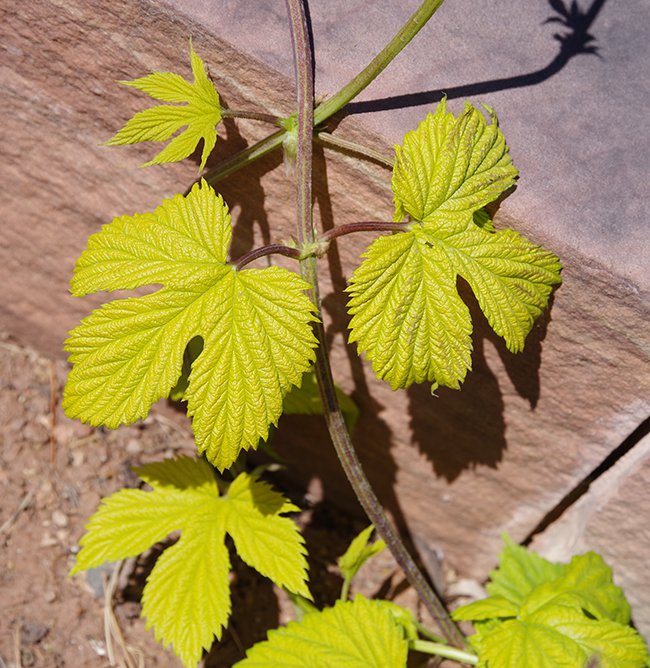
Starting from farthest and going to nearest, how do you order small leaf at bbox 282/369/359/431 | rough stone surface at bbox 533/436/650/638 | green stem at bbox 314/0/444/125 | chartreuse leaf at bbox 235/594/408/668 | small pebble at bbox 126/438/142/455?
1. small pebble at bbox 126/438/142/455
2. small leaf at bbox 282/369/359/431
3. rough stone surface at bbox 533/436/650/638
4. chartreuse leaf at bbox 235/594/408/668
5. green stem at bbox 314/0/444/125

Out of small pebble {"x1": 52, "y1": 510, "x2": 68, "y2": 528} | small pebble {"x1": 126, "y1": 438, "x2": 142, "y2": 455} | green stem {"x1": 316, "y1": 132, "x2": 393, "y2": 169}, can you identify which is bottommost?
small pebble {"x1": 52, "y1": 510, "x2": 68, "y2": 528}

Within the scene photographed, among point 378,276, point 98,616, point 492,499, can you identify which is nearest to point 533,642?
point 492,499

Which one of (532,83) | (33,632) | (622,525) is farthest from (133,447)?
(532,83)

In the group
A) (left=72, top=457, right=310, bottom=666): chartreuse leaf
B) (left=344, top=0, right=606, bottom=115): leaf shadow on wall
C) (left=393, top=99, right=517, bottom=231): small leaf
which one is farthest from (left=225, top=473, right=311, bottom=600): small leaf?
(left=344, top=0, right=606, bottom=115): leaf shadow on wall

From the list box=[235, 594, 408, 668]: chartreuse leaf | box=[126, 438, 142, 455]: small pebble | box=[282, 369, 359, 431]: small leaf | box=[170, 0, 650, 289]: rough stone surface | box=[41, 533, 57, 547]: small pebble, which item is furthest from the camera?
box=[126, 438, 142, 455]: small pebble

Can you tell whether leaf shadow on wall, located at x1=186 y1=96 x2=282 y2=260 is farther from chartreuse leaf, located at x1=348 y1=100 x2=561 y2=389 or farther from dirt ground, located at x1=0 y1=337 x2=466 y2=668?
dirt ground, located at x1=0 y1=337 x2=466 y2=668

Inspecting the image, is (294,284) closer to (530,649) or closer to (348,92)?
(348,92)

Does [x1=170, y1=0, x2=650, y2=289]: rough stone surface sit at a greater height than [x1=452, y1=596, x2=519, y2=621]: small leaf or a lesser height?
greater
